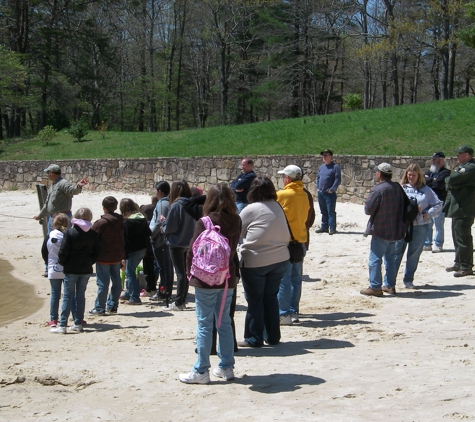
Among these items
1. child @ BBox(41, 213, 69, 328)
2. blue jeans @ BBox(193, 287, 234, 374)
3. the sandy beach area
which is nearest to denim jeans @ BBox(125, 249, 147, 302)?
the sandy beach area

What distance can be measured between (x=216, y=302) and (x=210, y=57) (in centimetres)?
5314

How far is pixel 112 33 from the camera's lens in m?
53.3

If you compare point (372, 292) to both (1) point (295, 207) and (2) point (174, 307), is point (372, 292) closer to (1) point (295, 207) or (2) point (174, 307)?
(1) point (295, 207)

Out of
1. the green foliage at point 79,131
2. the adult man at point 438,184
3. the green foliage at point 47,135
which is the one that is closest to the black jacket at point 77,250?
the adult man at point 438,184

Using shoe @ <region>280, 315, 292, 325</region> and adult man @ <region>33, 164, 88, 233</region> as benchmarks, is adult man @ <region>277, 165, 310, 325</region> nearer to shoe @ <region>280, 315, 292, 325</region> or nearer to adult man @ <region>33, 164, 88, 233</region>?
shoe @ <region>280, 315, 292, 325</region>

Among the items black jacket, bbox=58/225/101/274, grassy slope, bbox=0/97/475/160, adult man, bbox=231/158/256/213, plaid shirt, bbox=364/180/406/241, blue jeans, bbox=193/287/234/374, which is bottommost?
blue jeans, bbox=193/287/234/374

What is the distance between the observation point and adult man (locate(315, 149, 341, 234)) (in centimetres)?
1516

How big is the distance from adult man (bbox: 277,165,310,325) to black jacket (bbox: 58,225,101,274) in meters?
2.21

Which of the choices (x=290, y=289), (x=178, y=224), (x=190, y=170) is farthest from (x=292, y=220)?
(x=190, y=170)

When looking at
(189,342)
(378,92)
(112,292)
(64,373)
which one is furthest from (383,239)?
(378,92)

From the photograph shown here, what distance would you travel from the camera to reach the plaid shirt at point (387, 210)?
896 cm

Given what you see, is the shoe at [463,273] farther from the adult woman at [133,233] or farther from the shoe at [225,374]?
the shoe at [225,374]

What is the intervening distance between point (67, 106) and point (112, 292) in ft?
117

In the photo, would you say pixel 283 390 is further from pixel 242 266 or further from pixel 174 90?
pixel 174 90
